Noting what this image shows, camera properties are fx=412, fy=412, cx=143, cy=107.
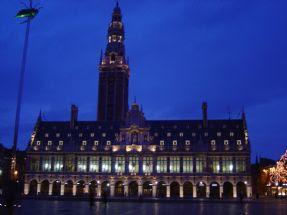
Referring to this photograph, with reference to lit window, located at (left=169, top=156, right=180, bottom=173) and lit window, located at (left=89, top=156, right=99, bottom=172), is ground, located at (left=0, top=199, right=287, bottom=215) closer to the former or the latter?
lit window, located at (left=169, top=156, right=180, bottom=173)

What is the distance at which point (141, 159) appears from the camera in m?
95.1

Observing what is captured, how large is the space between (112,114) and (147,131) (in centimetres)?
2686

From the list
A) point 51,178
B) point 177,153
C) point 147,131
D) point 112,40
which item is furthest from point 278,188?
point 112,40

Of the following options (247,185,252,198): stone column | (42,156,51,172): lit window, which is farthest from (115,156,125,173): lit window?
(247,185,252,198): stone column

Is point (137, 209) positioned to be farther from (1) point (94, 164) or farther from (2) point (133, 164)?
(1) point (94, 164)

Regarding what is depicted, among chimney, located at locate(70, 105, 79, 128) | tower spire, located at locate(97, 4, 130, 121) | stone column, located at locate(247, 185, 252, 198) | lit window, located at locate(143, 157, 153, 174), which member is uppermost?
tower spire, located at locate(97, 4, 130, 121)

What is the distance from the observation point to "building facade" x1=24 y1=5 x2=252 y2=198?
92.4 metres

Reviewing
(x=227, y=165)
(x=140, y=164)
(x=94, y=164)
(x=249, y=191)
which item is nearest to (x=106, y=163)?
(x=94, y=164)

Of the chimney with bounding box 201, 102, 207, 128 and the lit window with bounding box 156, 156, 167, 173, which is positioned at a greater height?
the chimney with bounding box 201, 102, 207, 128

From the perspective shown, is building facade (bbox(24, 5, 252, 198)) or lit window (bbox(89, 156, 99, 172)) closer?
building facade (bbox(24, 5, 252, 198))

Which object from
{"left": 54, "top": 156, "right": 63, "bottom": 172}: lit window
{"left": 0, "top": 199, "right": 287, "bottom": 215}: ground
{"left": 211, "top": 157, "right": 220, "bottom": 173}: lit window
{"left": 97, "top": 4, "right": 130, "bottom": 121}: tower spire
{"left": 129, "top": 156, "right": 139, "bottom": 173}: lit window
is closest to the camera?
{"left": 0, "top": 199, "right": 287, "bottom": 215}: ground

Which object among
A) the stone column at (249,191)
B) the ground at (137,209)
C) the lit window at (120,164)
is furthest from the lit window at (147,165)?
the ground at (137,209)

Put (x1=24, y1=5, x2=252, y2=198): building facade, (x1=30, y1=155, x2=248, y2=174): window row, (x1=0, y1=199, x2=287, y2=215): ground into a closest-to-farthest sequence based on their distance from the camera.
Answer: (x1=0, y1=199, x2=287, y2=215): ground < (x1=24, y1=5, x2=252, y2=198): building facade < (x1=30, y1=155, x2=248, y2=174): window row

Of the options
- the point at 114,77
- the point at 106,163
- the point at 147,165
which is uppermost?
the point at 114,77
